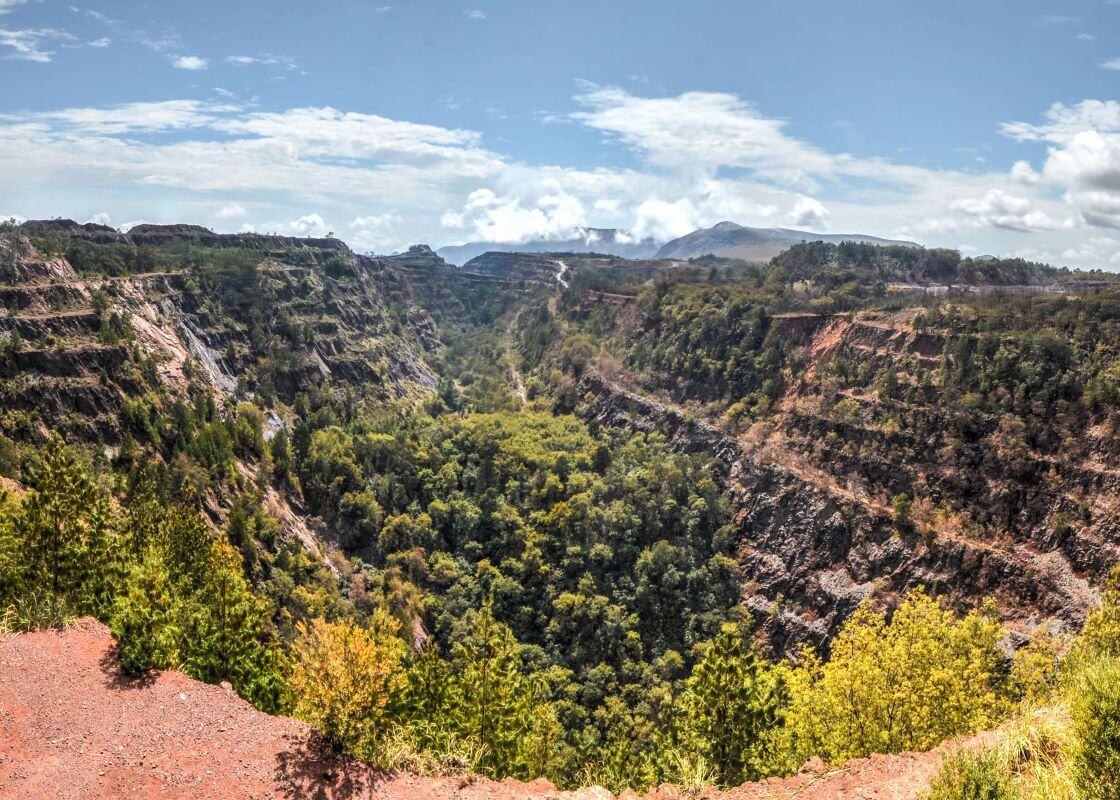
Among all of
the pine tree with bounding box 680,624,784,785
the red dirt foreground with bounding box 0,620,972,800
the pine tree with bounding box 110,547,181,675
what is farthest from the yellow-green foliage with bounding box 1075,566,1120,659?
the pine tree with bounding box 110,547,181,675

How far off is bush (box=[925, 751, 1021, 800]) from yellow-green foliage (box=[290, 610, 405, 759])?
69.4ft

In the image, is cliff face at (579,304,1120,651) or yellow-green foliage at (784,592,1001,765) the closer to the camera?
yellow-green foliage at (784,592,1001,765)

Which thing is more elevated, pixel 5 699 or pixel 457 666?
pixel 5 699

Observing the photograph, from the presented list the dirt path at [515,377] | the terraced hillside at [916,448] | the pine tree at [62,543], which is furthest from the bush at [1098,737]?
the dirt path at [515,377]

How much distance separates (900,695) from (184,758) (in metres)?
33.7

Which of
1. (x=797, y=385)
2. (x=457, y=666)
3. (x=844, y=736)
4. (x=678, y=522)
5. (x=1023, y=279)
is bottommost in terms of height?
(x=457, y=666)

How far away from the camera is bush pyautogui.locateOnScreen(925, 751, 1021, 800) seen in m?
16.8

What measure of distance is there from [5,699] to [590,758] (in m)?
43.9

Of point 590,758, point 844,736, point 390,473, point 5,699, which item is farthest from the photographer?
point 390,473

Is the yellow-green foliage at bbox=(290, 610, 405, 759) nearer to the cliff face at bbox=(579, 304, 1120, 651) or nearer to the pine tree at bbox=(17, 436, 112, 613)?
the pine tree at bbox=(17, 436, 112, 613)

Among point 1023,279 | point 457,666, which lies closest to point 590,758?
point 457,666

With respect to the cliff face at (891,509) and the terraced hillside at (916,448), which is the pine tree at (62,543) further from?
the terraced hillside at (916,448)

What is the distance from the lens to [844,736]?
34.9 meters

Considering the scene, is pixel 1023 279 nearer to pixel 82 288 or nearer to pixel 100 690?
pixel 100 690
